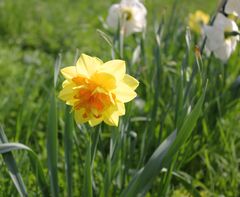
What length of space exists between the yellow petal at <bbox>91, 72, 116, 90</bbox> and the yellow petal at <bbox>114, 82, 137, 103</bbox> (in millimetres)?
40

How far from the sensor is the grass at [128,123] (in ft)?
4.32

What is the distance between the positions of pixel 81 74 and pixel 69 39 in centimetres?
238

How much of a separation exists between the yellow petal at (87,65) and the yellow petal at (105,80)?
0.03m

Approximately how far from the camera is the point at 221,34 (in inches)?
58.5

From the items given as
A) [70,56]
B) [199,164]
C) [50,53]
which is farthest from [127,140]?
[50,53]

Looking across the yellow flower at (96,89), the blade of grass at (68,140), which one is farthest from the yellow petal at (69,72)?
the blade of grass at (68,140)

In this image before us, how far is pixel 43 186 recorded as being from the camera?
1.37 metres

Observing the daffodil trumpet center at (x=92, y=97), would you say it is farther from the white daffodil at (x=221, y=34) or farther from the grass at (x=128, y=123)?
the white daffodil at (x=221, y=34)

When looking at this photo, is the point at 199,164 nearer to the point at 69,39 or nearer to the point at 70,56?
the point at 70,56

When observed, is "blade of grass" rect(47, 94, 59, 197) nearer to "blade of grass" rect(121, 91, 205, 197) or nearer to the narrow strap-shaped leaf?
the narrow strap-shaped leaf

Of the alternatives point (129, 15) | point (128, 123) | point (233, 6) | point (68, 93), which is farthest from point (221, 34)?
point (68, 93)

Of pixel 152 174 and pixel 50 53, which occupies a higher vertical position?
pixel 152 174

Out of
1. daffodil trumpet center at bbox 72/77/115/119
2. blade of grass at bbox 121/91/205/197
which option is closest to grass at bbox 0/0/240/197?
blade of grass at bbox 121/91/205/197

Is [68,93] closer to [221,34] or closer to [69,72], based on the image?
[69,72]
